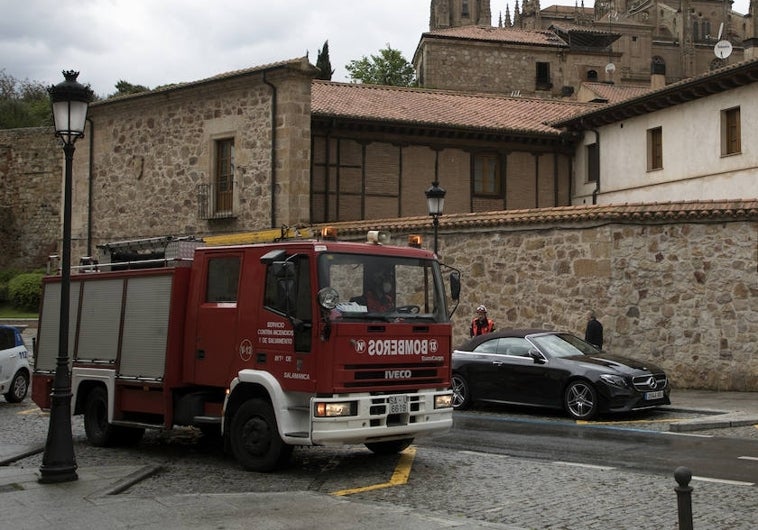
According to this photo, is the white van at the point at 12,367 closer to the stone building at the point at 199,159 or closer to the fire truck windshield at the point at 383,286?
the stone building at the point at 199,159

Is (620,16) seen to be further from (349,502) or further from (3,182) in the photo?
(349,502)

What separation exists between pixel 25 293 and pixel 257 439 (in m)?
31.3

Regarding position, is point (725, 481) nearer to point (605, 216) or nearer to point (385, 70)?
point (605, 216)

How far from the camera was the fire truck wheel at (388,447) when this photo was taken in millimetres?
10906

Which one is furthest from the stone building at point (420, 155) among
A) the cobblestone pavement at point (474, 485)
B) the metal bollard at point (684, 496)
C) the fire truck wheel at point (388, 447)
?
the metal bollard at point (684, 496)

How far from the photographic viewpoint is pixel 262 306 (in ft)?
32.6

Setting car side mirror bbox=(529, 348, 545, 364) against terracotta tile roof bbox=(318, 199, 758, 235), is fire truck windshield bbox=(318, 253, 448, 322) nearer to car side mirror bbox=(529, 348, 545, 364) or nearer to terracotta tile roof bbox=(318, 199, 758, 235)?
car side mirror bbox=(529, 348, 545, 364)

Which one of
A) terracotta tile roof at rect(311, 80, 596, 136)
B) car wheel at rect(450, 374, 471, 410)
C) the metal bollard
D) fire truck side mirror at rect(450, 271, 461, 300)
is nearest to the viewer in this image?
the metal bollard

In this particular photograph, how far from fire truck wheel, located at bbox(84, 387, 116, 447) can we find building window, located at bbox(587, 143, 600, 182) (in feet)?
73.1

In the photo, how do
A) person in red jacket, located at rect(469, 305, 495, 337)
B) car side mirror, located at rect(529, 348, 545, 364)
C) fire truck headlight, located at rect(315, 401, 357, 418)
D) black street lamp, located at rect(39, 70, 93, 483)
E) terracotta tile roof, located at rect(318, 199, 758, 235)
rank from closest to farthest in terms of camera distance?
fire truck headlight, located at rect(315, 401, 357, 418) < black street lamp, located at rect(39, 70, 93, 483) < car side mirror, located at rect(529, 348, 545, 364) < terracotta tile roof, located at rect(318, 199, 758, 235) < person in red jacket, located at rect(469, 305, 495, 337)

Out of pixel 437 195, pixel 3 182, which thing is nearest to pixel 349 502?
pixel 437 195

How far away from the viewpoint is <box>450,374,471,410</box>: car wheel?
16.5 metres

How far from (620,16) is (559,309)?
80.2 meters

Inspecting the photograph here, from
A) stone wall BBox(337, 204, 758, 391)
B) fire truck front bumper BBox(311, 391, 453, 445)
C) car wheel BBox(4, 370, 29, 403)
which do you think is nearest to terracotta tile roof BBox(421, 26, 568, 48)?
stone wall BBox(337, 204, 758, 391)
